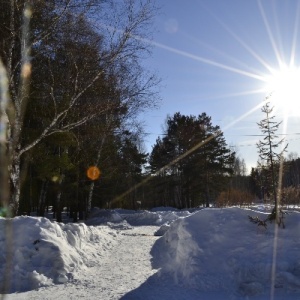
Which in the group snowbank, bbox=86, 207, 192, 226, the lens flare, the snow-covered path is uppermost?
the lens flare

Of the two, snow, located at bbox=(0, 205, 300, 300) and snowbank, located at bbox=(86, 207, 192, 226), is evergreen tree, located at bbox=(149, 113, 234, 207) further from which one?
snow, located at bbox=(0, 205, 300, 300)

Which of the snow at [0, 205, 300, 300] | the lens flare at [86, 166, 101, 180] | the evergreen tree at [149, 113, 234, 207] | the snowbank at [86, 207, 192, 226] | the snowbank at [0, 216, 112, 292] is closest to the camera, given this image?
the snow at [0, 205, 300, 300]

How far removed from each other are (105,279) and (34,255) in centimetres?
160

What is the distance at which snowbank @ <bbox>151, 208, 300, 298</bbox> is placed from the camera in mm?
6367

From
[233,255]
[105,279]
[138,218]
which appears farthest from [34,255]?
[138,218]

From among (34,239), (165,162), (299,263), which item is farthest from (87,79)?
(165,162)

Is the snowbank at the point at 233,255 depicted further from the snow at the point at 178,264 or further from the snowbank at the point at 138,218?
the snowbank at the point at 138,218

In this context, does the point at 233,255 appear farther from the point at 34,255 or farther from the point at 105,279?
the point at 34,255

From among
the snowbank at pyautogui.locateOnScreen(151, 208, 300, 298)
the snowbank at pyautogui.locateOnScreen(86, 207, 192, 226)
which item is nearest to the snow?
the snowbank at pyautogui.locateOnScreen(151, 208, 300, 298)

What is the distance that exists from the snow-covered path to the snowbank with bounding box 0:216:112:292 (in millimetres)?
318

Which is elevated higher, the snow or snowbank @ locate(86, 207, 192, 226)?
the snow

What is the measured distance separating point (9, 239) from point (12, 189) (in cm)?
276

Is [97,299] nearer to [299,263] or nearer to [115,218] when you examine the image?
[299,263]

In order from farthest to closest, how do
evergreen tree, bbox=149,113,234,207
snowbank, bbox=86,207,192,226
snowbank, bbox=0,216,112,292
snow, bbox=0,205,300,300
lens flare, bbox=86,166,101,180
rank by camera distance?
evergreen tree, bbox=149,113,234,207, snowbank, bbox=86,207,192,226, lens flare, bbox=86,166,101,180, snowbank, bbox=0,216,112,292, snow, bbox=0,205,300,300
